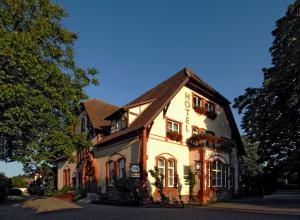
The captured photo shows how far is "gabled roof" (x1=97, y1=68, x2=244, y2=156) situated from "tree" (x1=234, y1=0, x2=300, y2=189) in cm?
348

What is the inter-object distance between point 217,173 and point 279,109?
711cm

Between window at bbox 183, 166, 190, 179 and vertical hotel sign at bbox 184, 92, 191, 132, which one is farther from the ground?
vertical hotel sign at bbox 184, 92, 191, 132

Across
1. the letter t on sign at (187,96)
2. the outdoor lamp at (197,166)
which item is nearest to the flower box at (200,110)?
the letter t on sign at (187,96)

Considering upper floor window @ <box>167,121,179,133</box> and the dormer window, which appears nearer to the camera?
the dormer window

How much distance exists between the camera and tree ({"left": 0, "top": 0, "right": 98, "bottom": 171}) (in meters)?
19.1

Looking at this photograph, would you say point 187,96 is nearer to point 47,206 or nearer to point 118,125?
point 118,125

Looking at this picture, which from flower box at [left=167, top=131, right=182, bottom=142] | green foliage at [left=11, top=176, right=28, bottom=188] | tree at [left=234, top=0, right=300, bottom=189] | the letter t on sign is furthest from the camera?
green foliage at [left=11, top=176, right=28, bottom=188]

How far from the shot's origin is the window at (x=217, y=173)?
30391 millimetres

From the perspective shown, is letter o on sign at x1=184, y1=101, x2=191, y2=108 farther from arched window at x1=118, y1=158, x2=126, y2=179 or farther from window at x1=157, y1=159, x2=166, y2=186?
arched window at x1=118, y1=158, x2=126, y2=179

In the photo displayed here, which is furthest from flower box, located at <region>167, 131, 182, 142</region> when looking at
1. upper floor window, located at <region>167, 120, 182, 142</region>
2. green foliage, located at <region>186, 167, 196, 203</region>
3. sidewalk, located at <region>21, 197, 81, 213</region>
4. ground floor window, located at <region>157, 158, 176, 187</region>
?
sidewalk, located at <region>21, 197, 81, 213</region>

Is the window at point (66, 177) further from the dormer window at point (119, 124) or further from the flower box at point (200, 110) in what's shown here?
the flower box at point (200, 110)

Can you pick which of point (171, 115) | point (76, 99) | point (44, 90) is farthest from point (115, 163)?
point (44, 90)

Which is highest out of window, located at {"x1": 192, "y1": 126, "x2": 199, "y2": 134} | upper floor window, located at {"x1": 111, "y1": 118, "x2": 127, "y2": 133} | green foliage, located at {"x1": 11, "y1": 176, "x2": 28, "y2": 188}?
upper floor window, located at {"x1": 111, "y1": 118, "x2": 127, "y2": 133}

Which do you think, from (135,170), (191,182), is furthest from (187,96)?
(135,170)
